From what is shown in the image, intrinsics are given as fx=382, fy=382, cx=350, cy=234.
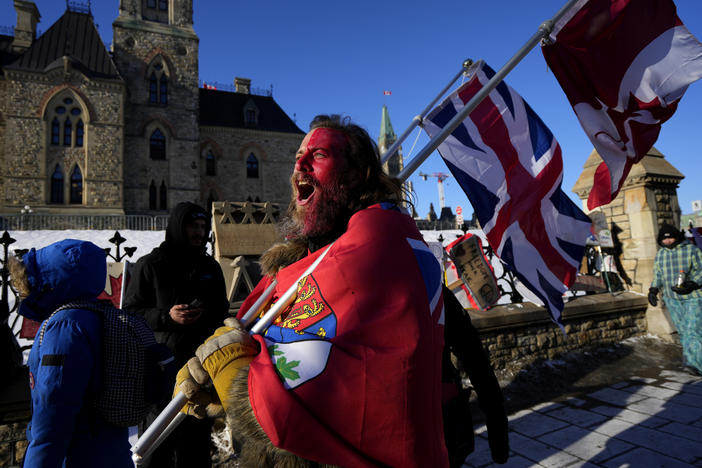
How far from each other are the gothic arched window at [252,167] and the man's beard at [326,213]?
32449 millimetres

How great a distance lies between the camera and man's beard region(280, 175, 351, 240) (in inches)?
65.6

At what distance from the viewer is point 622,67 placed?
3.02m

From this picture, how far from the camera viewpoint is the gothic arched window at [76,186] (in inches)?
981

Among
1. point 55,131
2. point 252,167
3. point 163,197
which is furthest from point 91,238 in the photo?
point 252,167

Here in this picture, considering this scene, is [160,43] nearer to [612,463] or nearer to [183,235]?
[183,235]

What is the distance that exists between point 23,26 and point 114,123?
1113cm

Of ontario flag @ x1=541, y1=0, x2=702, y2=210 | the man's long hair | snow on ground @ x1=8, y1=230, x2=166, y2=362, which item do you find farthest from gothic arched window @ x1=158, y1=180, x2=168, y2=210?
the man's long hair

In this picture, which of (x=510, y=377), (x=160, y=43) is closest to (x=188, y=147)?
(x=160, y=43)

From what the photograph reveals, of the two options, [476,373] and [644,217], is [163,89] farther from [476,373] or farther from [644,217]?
[476,373]

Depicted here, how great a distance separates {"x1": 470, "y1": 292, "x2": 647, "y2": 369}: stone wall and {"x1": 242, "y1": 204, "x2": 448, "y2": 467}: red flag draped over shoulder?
440cm

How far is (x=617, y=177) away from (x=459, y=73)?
1.60m

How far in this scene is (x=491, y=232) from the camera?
315cm

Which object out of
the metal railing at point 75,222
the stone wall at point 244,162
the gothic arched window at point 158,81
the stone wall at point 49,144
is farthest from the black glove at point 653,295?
the gothic arched window at point 158,81

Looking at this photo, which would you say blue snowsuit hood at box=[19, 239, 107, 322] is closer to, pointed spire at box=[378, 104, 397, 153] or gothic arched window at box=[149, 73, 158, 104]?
gothic arched window at box=[149, 73, 158, 104]
